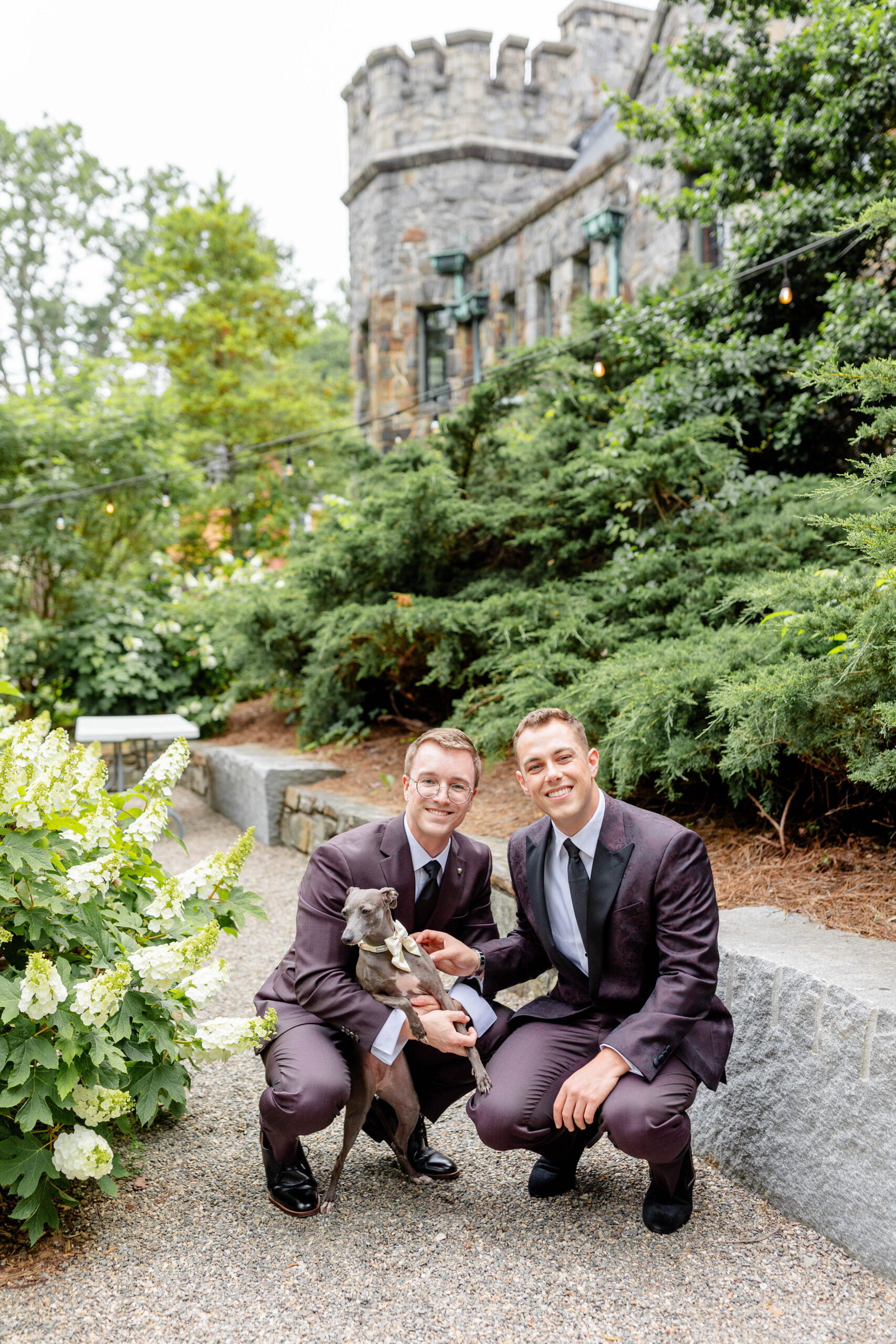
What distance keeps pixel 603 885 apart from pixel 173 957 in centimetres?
102

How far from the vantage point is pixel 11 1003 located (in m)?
2.12

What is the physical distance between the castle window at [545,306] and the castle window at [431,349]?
2337 millimetres

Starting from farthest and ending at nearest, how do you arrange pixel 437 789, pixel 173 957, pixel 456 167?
pixel 456 167 < pixel 437 789 < pixel 173 957

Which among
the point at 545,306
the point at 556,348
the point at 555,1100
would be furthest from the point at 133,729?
the point at 545,306

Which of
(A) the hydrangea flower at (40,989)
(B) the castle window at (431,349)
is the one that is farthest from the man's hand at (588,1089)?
(B) the castle window at (431,349)

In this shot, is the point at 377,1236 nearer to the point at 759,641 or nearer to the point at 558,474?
the point at 759,641

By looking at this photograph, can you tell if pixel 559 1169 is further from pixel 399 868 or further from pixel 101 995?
pixel 101 995

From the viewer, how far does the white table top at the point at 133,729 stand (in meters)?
7.45

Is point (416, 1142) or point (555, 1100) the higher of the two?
point (555, 1100)

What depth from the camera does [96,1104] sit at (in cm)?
222

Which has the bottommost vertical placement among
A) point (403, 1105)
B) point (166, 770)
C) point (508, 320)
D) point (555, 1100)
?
point (403, 1105)

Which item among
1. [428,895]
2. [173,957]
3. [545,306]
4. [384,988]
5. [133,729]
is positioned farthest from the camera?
[545,306]

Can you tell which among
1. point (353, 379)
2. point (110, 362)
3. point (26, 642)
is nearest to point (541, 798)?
point (26, 642)

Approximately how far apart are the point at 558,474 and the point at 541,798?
14.1 ft
